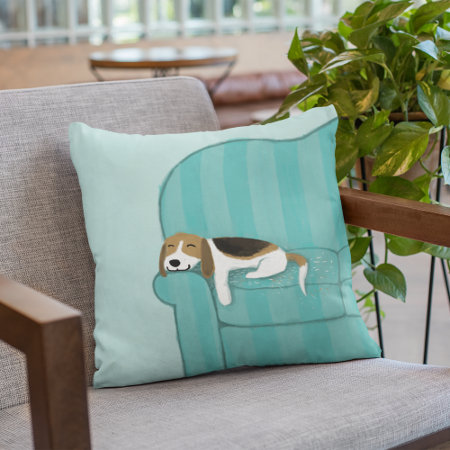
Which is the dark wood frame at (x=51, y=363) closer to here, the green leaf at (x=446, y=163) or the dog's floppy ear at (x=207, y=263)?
the dog's floppy ear at (x=207, y=263)

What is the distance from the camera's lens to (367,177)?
139 centimetres

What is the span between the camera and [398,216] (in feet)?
3.45

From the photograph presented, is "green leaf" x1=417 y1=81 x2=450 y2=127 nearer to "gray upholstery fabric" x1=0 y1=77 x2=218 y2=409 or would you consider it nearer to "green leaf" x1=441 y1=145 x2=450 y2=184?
"green leaf" x1=441 y1=145 x2=450 y2=184

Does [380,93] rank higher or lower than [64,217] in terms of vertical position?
higher

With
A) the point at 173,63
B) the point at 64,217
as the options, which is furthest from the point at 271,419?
the point at 173,63

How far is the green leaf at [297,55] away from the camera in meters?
1.22

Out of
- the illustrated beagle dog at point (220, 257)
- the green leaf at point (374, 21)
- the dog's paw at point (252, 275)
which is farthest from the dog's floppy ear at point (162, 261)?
Result: the green leaf at point (374, 21)

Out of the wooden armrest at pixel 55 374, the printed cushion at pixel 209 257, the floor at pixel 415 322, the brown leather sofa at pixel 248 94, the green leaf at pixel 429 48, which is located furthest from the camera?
the brown leather sofa at pixel 248 94

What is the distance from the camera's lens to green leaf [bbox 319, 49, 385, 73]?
1.15 meters

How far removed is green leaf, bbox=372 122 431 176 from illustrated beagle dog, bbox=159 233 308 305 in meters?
0.29

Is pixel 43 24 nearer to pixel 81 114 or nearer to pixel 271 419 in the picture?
pixel 81 114

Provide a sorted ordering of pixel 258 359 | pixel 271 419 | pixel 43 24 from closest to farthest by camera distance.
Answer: pixel 271 419 < pixel 258 359 < pixel 43 24

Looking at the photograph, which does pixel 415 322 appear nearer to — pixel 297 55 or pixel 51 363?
pixel 297 55

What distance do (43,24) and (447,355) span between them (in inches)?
150
